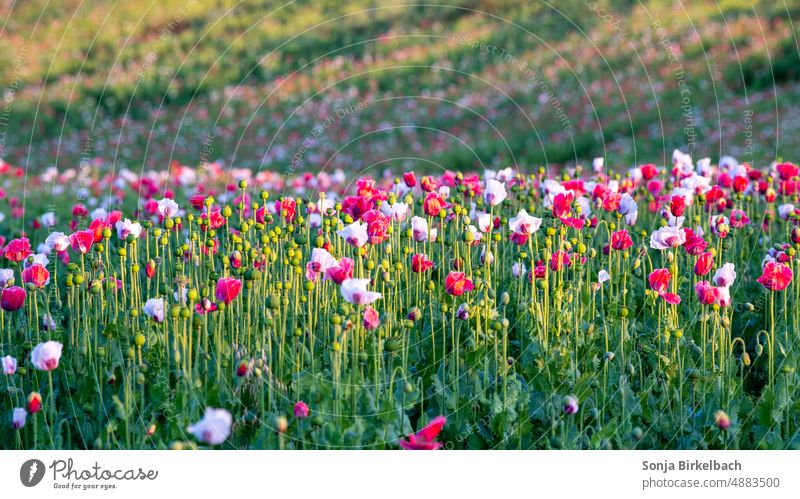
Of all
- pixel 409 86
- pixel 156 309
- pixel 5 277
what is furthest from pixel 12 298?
pixel 409 86

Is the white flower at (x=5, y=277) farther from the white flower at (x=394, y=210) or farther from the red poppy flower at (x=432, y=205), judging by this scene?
the red poppy flower at (x=432, y=205)

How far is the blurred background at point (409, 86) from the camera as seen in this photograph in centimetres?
1466

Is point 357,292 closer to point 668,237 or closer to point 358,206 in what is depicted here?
point 358,206

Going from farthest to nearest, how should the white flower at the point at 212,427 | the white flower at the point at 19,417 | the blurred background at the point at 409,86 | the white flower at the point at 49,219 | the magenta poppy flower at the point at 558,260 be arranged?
the blurred background at the point at 409,86
the white flower at the point at 49,219
the magenta poppy flower at the point at 558,260
the white flower at the point at 19,417
the white flower at the point at 212,427

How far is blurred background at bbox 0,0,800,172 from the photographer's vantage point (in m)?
14.7

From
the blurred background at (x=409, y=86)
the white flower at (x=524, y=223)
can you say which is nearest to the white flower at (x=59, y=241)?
the white flower at (x=524, y=223)

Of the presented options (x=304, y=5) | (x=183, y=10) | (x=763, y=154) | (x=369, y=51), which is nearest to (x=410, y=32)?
(x=369, y=51)

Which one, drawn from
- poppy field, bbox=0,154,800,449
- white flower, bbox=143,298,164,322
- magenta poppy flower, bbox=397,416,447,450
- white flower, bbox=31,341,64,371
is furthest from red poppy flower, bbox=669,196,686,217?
white flower, bbox=31,341,64,371

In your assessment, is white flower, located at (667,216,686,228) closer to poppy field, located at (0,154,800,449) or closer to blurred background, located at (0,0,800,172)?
poppy field, located at (0,154,800,449)

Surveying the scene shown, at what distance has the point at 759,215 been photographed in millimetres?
6016

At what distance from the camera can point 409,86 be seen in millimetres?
18078
